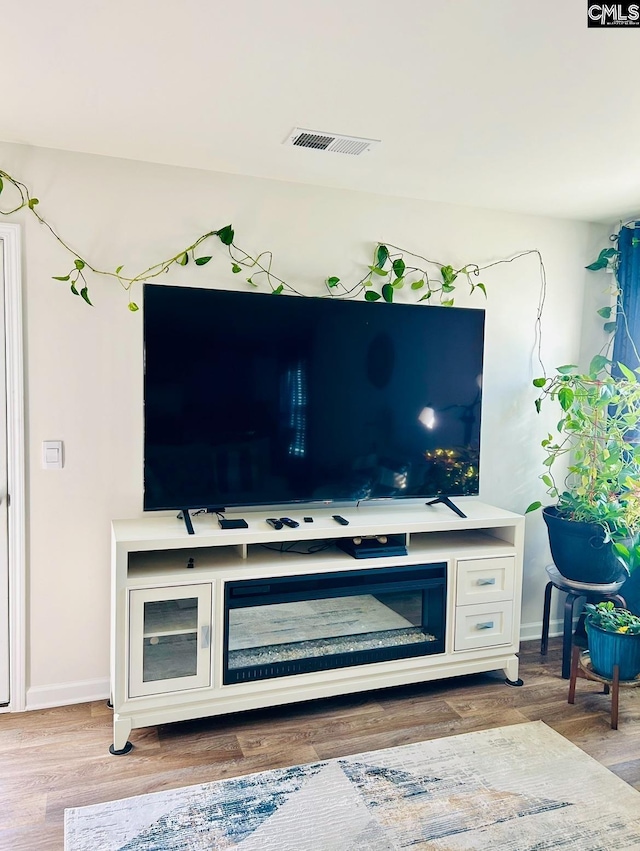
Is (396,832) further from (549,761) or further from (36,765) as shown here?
(36,765)

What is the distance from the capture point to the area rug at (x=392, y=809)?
1928mm

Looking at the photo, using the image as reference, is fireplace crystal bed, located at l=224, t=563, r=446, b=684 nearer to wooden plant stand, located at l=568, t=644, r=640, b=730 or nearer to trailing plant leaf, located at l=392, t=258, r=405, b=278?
wooden plant stand, located at l=568, t=644, r=640, b=730

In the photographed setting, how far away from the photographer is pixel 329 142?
2496 millimetres

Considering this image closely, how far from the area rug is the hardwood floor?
9 cm

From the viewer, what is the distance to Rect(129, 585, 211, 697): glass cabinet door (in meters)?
2.38

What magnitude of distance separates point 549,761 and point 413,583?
0.86 m

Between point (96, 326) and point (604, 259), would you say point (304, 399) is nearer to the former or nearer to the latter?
point (96, 326)

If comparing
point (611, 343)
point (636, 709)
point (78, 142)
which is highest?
point (78, 142)

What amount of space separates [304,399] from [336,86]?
4.13 ft

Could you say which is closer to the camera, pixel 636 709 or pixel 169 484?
pixel 169 484

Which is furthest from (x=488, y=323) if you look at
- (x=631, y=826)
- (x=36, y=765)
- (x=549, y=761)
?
(x=36, y=765)

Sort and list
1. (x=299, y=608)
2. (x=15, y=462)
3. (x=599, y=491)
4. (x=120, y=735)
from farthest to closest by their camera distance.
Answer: (x=599, y=491) < (x=299, y=608) < (x=15, y=462) < (x=120, y=735)

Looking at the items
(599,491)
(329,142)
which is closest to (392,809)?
(599,491)

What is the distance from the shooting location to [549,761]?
7.80 ft
